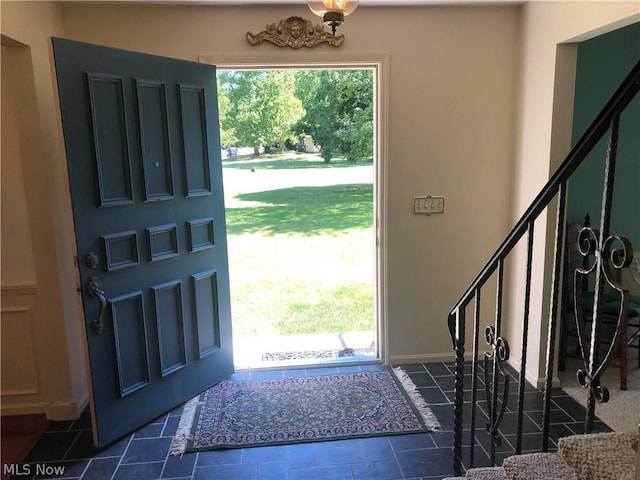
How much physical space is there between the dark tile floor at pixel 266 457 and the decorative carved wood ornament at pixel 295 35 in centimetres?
245

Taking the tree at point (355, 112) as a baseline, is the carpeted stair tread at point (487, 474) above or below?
below

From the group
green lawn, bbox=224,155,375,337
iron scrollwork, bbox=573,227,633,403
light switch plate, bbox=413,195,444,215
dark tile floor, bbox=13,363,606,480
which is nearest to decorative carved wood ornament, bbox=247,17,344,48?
light switch plate, bbox=413,195,444,215

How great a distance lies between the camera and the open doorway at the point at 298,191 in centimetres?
570

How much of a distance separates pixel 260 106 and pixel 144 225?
3.53 meters

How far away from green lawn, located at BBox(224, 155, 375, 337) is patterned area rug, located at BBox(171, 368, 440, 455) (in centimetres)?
271

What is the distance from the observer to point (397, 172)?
129 inches

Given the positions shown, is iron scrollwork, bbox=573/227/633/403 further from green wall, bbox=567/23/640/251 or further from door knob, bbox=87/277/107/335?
green wall, bbox=567/23/640/251

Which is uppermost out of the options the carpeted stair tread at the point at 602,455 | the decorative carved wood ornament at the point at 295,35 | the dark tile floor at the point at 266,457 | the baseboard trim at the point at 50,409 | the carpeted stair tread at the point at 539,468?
the decorative carved wood ornament at the point at 295,35

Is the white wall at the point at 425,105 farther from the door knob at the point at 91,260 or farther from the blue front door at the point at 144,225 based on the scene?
the door knob at the point at 91,260

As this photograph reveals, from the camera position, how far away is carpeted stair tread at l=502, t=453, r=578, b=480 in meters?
1.26

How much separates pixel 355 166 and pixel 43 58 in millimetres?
4234

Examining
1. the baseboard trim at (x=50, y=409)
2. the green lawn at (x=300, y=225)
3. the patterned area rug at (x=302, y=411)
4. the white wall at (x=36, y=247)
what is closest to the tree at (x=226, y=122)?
the green lawn at (x=300, y=225)

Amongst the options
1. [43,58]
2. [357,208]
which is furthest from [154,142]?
[357,208]

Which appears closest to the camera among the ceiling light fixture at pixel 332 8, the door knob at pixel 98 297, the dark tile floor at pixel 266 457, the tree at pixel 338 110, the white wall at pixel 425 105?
the ceiling light fixture at pixel 332 8
